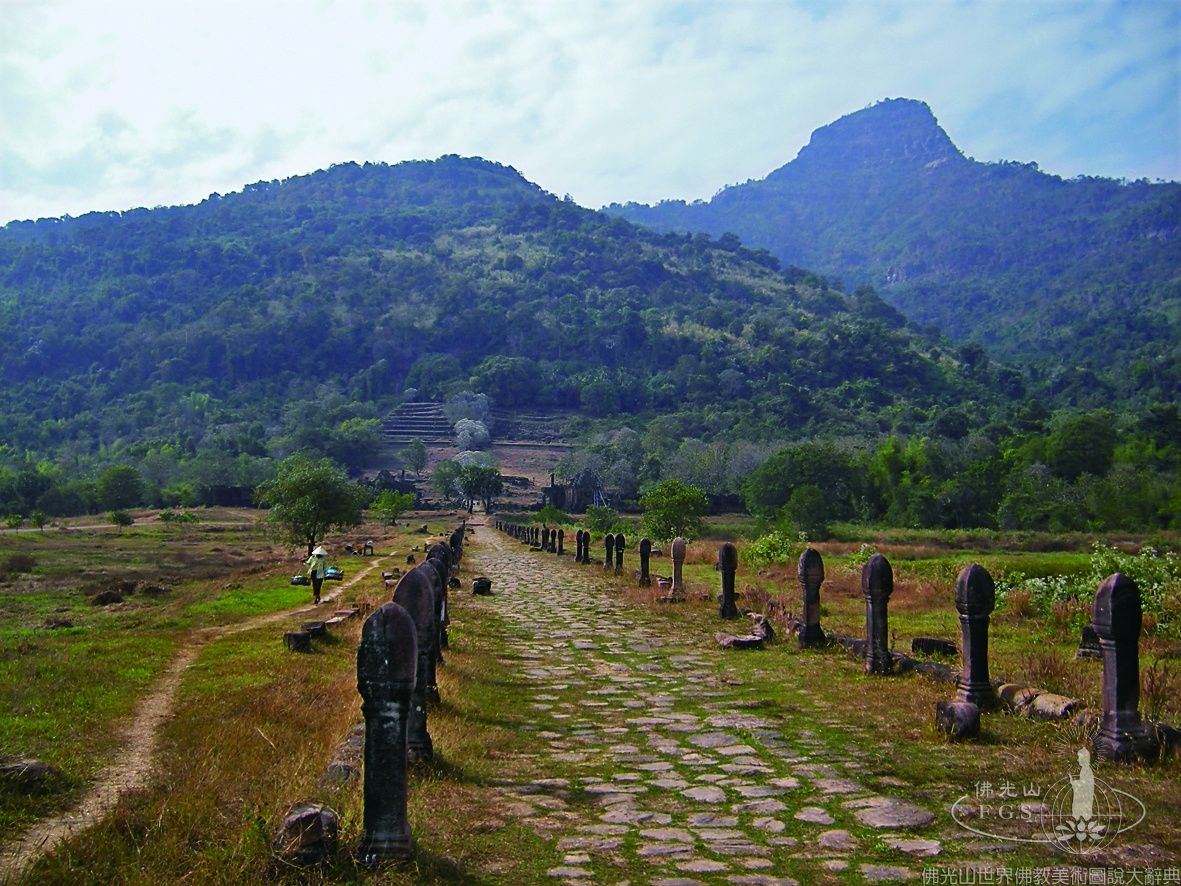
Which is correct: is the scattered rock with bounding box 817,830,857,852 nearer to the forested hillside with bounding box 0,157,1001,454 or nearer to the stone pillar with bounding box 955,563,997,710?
the stone pillar with bounding box 955,563,997,710

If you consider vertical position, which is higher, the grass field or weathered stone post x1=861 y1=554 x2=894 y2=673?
weathered stone post x1=861 y1=554 x2=894 y2=673

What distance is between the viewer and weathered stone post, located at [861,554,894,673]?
31.9 feet

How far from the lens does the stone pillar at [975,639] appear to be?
7902mm

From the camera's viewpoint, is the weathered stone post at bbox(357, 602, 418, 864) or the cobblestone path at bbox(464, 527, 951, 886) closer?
the weathered stone post at bbox(357, 602, 418, 864)

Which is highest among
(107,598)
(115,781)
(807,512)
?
(807,512)

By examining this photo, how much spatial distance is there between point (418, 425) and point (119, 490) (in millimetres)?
66211

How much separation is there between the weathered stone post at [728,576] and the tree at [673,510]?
20.7 m

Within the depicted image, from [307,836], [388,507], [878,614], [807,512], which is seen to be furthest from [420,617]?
[388,507]

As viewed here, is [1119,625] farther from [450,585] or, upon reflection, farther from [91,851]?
[450,585]

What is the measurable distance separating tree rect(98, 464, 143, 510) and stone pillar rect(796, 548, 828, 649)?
79186 millimetres

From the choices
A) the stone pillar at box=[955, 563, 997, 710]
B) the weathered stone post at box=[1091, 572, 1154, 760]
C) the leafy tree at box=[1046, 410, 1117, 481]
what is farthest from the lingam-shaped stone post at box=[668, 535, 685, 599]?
the leafy tree at box=[1046, 410, 1117, 481]

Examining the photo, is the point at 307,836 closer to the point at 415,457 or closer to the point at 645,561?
the point at 645,561

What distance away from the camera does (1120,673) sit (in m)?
6.30

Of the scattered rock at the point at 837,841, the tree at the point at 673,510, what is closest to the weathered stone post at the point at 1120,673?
the scattered rock at the point at 837,841
